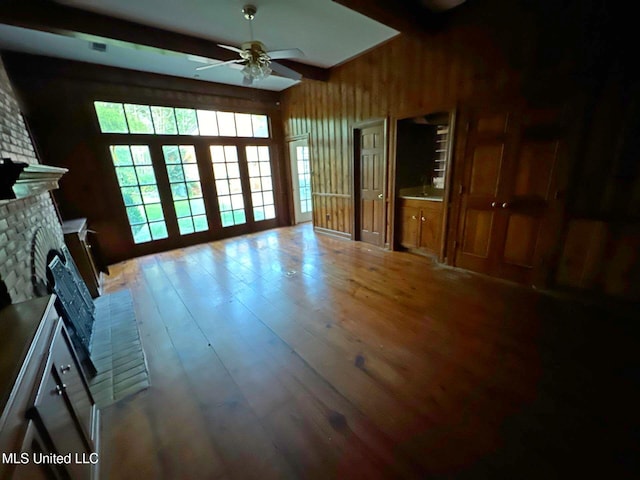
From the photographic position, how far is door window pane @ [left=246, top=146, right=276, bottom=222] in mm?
5455

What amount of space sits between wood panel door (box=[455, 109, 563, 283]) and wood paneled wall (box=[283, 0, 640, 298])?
0.52ft

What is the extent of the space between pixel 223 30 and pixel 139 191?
2799 mm

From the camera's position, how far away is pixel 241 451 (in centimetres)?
133

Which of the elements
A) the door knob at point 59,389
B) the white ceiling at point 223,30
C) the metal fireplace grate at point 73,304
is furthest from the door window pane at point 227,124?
the door knob at point 59,389

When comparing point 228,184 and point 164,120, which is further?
point 228,184

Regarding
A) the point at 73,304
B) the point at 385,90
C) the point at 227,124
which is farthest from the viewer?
the point at 227,124

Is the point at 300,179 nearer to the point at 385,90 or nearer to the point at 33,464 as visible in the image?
the point at 385,90

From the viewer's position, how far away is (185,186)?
4.66m

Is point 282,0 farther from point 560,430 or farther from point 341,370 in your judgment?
point 560,430

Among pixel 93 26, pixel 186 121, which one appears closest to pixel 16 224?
pixel 93 26

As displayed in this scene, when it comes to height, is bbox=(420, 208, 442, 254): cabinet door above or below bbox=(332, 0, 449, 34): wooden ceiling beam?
below

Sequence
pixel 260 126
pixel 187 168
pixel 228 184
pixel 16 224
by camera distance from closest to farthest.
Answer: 1. pixel 16 224
2. pixel 187 168
3. pixel 228 184
4. pixel 260 126

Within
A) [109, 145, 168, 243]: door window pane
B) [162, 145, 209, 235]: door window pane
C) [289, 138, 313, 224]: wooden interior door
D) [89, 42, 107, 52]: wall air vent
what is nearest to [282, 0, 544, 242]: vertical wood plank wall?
[289, 138, 313, 224]: wooden interior door

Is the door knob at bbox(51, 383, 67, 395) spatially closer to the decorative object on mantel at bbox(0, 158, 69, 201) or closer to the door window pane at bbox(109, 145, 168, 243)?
the decorative object on mantel at bbox(0, 158, 69, 201)
